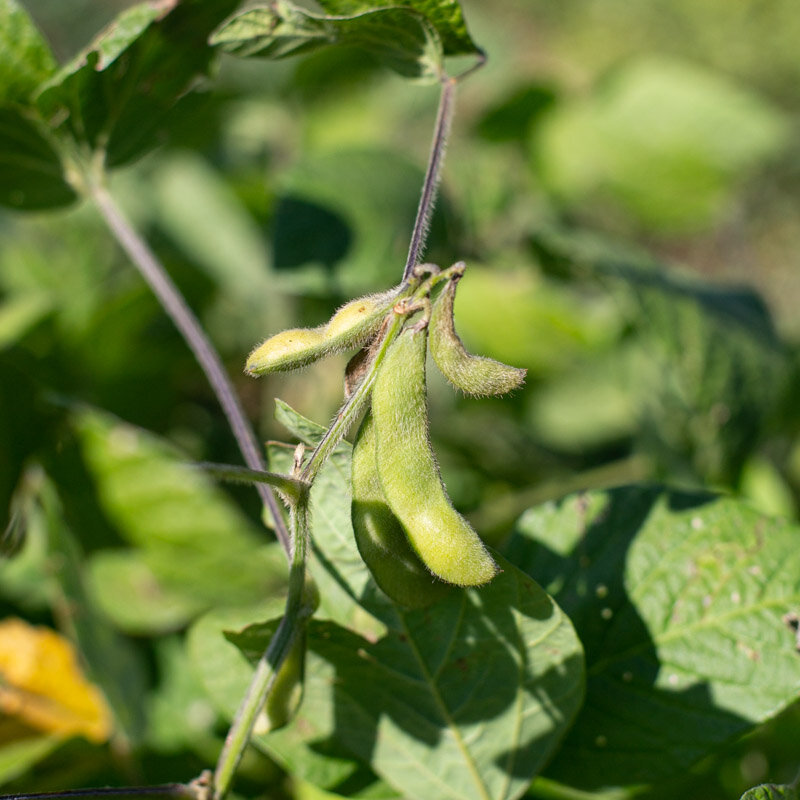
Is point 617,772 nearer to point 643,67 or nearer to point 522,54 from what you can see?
point 643,67

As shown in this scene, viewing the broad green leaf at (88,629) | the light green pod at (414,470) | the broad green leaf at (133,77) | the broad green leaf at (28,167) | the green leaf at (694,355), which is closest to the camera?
the light green pod at (414,470)

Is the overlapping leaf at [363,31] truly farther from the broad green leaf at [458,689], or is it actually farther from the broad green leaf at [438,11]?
the broad green leaf at [458,689]

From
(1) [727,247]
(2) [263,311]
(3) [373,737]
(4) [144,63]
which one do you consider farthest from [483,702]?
(1) [727,247]

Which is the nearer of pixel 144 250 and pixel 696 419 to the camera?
pixel 144 250

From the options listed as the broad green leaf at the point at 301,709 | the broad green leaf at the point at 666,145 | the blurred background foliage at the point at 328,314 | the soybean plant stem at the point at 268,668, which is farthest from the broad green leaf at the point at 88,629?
the broad green leaf at the point at 666,145

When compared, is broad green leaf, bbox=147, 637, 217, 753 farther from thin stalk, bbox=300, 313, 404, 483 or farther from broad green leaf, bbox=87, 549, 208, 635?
thin stalk, bbox=300, 313, 404, 483
